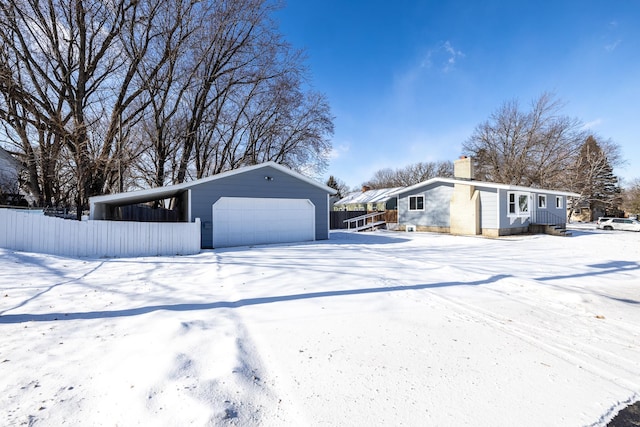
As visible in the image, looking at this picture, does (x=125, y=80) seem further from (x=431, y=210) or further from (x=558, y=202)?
(x=558, y=202)

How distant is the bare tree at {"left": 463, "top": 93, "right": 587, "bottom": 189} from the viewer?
1052 inches

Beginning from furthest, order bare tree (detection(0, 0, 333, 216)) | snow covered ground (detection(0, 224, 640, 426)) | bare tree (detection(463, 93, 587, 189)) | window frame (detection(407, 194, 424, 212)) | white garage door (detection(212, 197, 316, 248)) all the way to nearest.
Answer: bare tree (detection(463, 93, 587, 189)) < window frame (detection(407, 194, 424, 212)) < bare tree (detection(0, 0, 333, 216)) < white garage door (detection(212, 197, 316, 248)) < snow covered ground (detection(0, 224, 640, 426))

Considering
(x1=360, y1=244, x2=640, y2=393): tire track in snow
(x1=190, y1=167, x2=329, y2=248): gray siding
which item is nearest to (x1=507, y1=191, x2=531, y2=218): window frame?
(x1=190, y1=167, x2=329, y2=248): gray siding

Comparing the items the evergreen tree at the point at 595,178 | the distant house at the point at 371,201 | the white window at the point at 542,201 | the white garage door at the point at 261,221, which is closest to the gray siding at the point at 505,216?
the white window at the point at 542,201

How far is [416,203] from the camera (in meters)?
19.8

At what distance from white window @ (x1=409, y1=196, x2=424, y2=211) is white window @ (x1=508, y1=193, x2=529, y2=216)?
5.00 m

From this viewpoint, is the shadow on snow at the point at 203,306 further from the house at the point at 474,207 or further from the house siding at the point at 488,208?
the house at the point at 474,207

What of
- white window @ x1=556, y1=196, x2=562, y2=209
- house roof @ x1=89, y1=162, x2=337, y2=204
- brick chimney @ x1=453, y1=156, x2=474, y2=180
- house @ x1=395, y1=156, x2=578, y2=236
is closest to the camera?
house roof @ x1=89, y1=162, x2=337, y2=204

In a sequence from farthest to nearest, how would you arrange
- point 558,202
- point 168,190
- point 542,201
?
point 558,202 < point 542,201 < point 168,190

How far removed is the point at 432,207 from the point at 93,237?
17340mm

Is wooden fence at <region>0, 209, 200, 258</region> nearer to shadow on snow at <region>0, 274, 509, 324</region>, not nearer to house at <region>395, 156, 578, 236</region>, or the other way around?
shadow on snow at <region>0, 274, 509, 324</region>

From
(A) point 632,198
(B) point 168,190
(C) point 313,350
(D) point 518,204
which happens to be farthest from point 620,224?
(B) point 168,190

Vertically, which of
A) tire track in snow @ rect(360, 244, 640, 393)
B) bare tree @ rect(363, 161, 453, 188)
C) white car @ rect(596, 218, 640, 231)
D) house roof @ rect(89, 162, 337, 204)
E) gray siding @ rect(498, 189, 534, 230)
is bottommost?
tire track in snow @ rect(360, 244, 640, 393)

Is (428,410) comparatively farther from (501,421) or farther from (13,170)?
(13,170)
